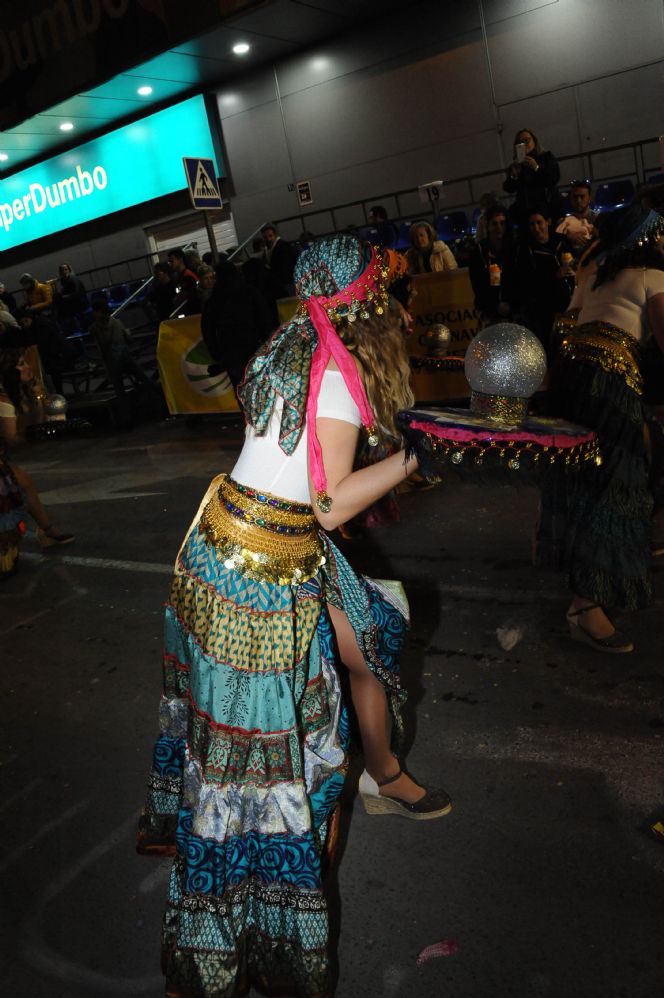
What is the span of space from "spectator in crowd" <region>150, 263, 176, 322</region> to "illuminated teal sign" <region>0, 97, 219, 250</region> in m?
5.85

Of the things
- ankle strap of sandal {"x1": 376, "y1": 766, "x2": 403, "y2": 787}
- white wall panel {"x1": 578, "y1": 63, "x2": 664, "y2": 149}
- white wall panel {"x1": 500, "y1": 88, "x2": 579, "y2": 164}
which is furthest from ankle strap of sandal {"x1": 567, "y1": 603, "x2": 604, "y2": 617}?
white wall panel {"x1": 500, "y1": 88, "x2": 579, "y2": 164}

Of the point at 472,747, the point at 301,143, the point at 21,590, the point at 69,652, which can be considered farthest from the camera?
the point at 301,143

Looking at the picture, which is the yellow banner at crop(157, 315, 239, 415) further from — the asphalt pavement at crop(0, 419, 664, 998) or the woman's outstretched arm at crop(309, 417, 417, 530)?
the woman's outstretched arm at crop(309, 417, 417, 530)

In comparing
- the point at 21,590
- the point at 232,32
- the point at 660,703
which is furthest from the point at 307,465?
the point at 232,32

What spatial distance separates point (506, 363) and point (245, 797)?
4.50 ft

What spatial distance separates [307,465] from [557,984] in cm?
151

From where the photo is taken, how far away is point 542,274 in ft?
21.0

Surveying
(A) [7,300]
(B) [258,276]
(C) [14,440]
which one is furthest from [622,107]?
(A) [7,300]

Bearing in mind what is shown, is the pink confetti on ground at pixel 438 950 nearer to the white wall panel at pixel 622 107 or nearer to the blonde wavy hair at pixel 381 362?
the blonde wavy hair at pixel 381 362

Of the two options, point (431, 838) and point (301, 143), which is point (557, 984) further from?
point (301, 143)

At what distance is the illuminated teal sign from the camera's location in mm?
17328

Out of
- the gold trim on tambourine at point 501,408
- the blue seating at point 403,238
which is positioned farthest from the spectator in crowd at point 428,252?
the gold trim on tambourine at point 501,408

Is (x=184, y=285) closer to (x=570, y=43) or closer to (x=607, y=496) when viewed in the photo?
(x=570, y=43)

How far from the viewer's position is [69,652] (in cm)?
453
